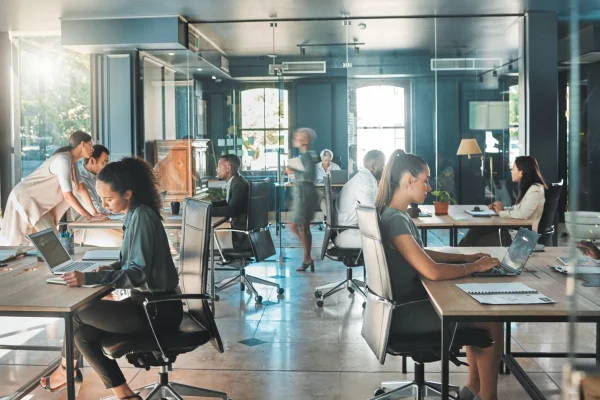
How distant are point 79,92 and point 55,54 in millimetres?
601

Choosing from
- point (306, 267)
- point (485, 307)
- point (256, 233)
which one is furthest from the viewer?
point (306, 267)

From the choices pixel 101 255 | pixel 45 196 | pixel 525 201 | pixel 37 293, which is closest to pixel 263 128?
pixel 45 196

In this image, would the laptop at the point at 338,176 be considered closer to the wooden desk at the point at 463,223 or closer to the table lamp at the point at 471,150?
the table lamp at the point at 471,150

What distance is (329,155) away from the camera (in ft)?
30.8

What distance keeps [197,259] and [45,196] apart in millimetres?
2898

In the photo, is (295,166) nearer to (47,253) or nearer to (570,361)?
(47,253)

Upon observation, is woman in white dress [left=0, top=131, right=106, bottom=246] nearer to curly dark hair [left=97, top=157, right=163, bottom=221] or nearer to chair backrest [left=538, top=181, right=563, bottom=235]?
curly dark hair [left=97, top=157, right=163, bottom=221]

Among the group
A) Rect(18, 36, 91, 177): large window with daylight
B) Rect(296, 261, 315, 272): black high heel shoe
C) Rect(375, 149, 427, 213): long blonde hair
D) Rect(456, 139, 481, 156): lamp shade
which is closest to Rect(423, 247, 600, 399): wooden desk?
Rect(375, 149, 427, 213): long blonde hair

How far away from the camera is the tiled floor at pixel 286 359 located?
12.7 feet

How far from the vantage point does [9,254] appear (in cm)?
376

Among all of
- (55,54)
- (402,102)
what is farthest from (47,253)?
(55,54)

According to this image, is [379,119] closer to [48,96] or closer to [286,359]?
[48,96]

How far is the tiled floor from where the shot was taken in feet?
12.7

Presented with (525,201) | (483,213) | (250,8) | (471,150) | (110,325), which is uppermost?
(250,8)
